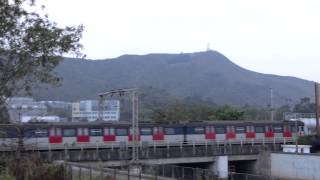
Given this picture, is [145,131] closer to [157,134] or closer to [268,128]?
[157,134]

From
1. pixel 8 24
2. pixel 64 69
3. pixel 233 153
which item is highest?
pixel 64 69

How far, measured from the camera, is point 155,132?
6600 centimetres

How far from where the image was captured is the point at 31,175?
21281 millimetres

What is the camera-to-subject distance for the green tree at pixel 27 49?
770 inches

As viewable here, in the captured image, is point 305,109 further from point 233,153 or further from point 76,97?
point 233,153

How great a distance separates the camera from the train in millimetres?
58594

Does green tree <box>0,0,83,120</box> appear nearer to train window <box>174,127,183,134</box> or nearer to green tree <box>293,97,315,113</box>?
train window <box>174,127,183,134</box>

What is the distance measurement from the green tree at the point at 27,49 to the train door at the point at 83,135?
40.9m

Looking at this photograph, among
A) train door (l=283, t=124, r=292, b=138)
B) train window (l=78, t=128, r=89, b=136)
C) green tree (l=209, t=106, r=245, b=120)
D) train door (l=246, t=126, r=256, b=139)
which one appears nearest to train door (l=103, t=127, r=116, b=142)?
train window (l=78, t=128, r=89, b=136)

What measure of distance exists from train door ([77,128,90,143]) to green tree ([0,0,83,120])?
4095 cm

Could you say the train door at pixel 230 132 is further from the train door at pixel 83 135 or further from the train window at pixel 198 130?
the train door at pixel 83 135

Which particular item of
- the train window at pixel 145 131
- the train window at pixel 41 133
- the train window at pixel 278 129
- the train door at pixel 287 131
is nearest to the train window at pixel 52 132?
the train window at pixel 41 133

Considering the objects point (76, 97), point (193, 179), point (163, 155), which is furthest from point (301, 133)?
point (76, 97)

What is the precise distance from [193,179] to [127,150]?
28.0 m
